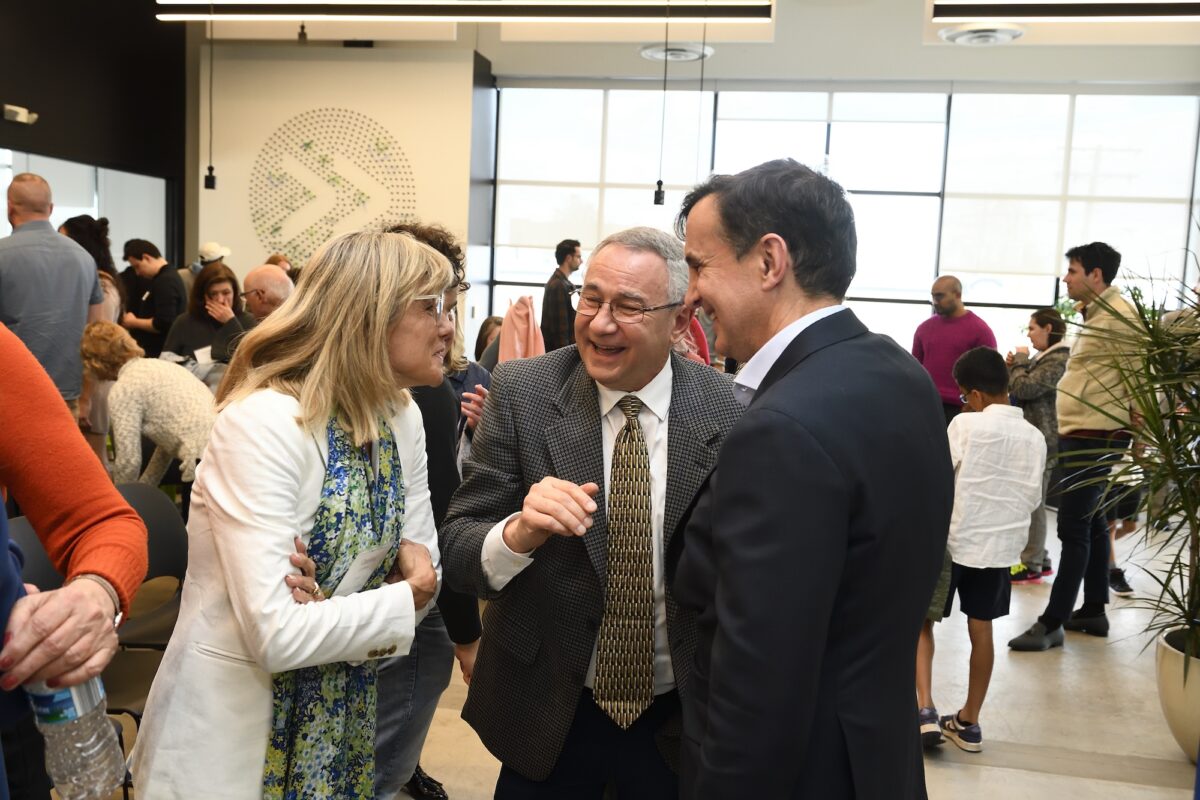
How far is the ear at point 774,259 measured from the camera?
143 centimetres

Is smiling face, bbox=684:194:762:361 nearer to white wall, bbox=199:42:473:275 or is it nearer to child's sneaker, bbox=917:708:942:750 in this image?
child's sneaker, bbox=917:708:942:750

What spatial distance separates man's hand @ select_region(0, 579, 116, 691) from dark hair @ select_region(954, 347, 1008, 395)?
375 cm

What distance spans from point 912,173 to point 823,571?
10.4m

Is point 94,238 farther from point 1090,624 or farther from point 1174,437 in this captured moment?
point 1090,624

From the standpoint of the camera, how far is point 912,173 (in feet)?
35.2

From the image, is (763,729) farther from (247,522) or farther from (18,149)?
(18,149)

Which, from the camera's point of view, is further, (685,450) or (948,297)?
(948,297)

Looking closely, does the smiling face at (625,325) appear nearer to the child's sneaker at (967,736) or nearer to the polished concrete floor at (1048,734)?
the polished concrete floor at (1048,734)

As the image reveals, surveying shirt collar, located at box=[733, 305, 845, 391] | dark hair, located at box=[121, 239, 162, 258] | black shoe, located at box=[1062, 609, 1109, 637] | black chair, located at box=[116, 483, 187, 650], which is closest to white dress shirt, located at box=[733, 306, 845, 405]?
shirt collar, located at box=[733, 305, 845, 391]

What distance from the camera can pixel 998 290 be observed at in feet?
35.0

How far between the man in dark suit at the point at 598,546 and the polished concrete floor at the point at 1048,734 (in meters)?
1.73

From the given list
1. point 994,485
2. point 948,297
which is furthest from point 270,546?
point 948,297

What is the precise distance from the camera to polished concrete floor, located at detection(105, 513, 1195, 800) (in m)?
3.58

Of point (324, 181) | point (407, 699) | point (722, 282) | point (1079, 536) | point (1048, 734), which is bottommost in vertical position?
point (1048, 734)
